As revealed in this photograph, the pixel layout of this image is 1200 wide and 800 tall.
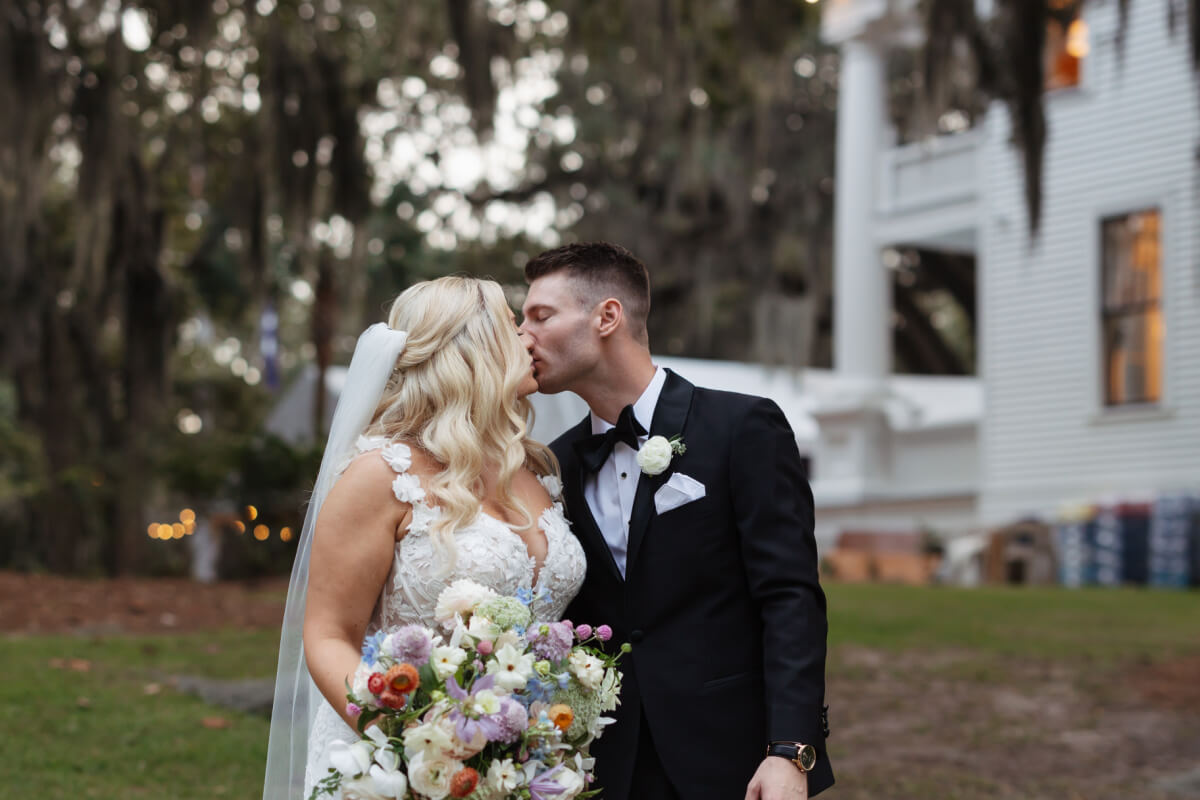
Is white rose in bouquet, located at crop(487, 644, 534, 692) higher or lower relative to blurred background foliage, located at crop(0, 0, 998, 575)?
lower

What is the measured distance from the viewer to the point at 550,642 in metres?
2.52

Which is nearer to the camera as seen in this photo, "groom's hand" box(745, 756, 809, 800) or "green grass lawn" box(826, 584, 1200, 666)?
"groom's hand" box(745, 756, 809, 800)

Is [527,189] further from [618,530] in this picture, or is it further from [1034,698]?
[618,530]

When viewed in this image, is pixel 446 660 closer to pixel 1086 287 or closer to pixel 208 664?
pixel 208 664

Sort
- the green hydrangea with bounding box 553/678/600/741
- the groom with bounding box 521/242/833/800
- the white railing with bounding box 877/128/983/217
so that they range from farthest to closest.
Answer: the white railing with bounding box 877/128/983/217 < the groom with bounding box 521/242/833/800 < the green hydrangea with bounding box 553/678/600/741

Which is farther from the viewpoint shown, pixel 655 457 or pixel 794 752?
pixel 655 457

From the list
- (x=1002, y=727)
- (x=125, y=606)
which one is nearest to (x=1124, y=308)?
(x=1002, y=727)

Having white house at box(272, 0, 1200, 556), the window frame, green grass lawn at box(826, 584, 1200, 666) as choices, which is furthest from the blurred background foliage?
green grass lawn at box(826, 584, 1200, 666)

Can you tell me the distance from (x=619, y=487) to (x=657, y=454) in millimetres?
188

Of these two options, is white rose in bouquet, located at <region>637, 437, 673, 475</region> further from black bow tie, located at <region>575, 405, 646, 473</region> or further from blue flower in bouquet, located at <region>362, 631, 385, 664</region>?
blue flower in bouquet, located at <region>362, 631, 385, 664</region>

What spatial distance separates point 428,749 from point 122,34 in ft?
30.0

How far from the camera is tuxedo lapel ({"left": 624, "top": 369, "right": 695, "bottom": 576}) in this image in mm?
3012

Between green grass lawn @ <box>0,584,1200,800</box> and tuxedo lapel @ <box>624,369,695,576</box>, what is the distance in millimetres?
2732

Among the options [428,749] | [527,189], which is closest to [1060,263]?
[527,189]
